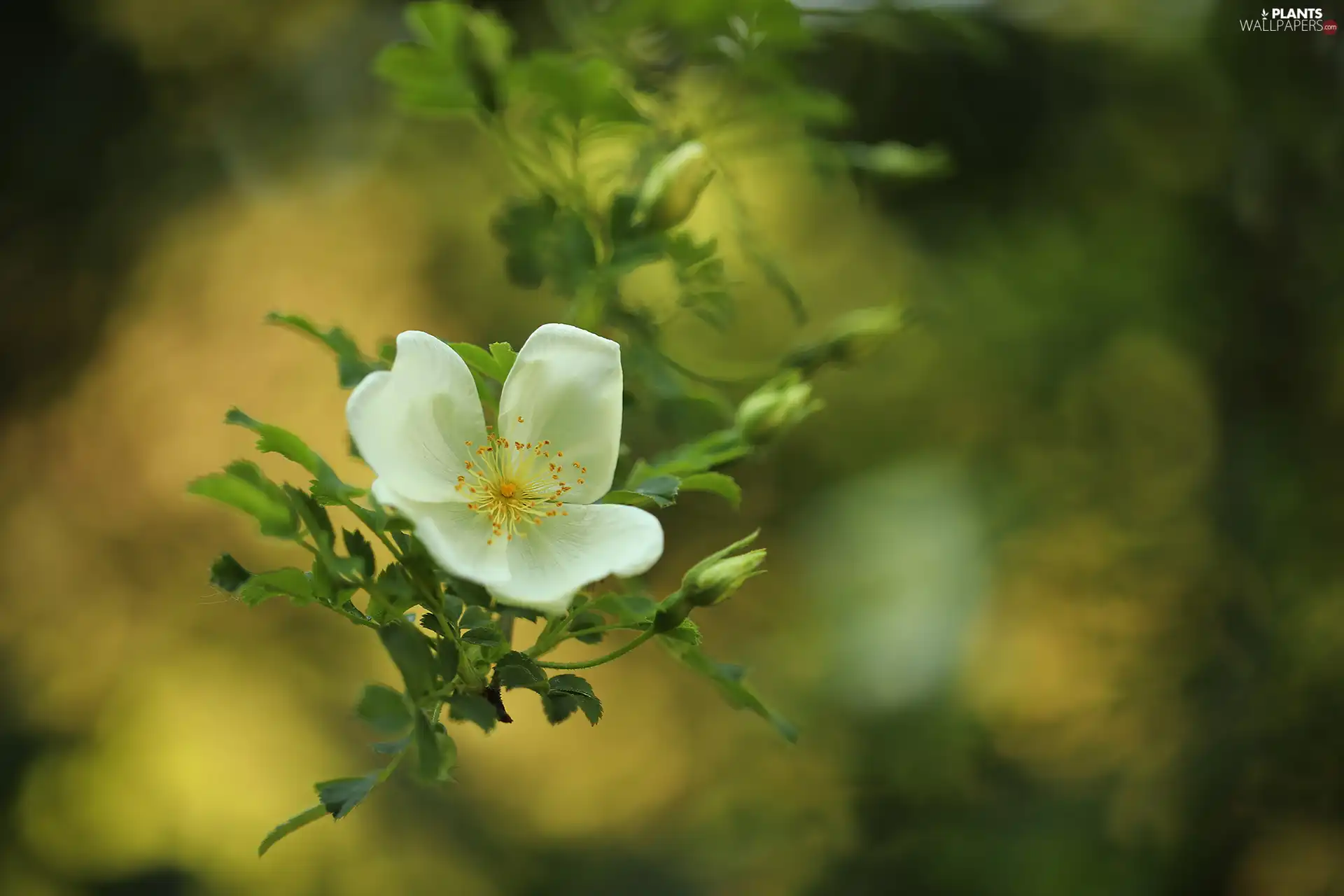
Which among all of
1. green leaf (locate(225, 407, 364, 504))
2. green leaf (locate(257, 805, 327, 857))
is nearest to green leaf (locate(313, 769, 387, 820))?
green leaf (locate(257, 805, 327, 857))

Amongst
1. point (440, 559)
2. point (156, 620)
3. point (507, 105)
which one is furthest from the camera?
point (156, 620)

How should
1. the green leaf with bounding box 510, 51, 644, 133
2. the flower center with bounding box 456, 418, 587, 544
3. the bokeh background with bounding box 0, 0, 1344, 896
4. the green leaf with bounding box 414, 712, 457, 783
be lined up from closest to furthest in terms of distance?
the green leaf with bounding box 414, 712, 457, 783 → the flower center with bounding box 456, 418, 587, 544 → the green leaf with bounding box 510, 51, 644, 133 → the bokeh background with bounding box 0, 0, 1344, 896

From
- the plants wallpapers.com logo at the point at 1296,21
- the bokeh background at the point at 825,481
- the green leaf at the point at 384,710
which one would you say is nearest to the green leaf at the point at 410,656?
the green leaf at the point at 384,710

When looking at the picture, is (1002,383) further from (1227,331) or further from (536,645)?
(536,645)

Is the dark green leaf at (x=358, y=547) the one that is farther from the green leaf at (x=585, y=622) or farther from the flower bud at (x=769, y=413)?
the flower bud at (x=769, y=413)

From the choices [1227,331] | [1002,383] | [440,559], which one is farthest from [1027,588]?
[440,559]

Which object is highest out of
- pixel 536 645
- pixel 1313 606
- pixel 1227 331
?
pixel 536 645

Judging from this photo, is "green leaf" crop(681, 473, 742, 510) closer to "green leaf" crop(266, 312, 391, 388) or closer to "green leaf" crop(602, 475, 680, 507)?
"green leaf" crop(602, 475, 680, 507)
